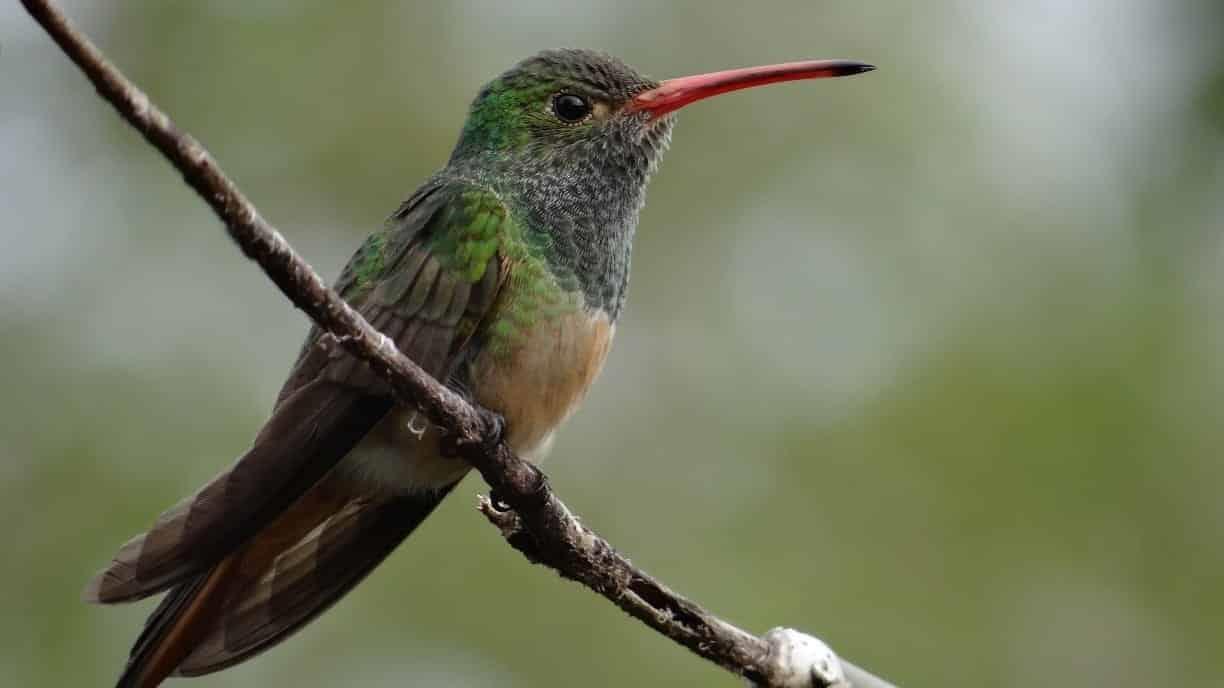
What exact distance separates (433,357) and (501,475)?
1.56 ft

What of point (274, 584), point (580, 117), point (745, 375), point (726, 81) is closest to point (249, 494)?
point (274, 584)

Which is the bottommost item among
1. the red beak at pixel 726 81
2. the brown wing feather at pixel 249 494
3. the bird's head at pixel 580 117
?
the brown wing feather at pixel 249 494

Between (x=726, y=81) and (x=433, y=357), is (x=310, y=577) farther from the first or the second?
(x=726, y=81)

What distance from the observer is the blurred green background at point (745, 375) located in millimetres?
7055

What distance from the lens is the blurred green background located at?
705cm

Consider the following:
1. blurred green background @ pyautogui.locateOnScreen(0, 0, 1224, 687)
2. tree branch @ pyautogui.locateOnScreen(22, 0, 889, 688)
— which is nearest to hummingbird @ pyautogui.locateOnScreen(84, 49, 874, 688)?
tree branch @ pyautogui.locateOnScreen(22, 0, 889, 688)

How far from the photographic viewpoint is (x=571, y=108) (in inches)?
183

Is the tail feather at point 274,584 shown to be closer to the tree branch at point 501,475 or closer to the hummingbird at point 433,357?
the hummingbird at point 433,357

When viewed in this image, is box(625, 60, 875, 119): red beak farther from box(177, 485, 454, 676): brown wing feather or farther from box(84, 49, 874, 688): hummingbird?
box(177, 485, 454, 676): brown wing feather

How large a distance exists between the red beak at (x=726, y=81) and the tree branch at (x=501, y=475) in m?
1.47

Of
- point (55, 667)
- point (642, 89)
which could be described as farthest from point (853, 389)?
point (55, 667)

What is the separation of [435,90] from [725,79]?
194 inches

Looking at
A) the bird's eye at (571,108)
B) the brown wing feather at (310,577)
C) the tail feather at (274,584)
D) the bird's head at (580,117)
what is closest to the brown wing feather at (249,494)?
the tail feather at (274,584)

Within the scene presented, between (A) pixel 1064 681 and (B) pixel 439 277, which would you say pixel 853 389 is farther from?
(B) pixel 439 277
